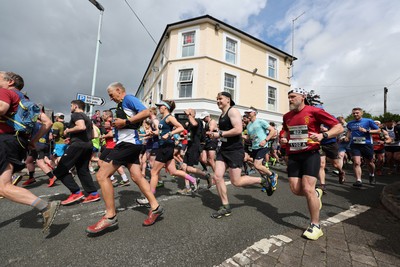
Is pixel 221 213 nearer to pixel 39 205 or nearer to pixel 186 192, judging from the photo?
pixel 186 192

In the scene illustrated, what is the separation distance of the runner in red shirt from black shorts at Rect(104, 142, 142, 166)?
2.11 metres

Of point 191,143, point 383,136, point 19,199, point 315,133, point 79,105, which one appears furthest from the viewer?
point 383,136

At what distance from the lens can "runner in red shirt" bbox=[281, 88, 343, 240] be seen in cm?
248

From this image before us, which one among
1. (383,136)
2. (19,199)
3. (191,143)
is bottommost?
(19,199)

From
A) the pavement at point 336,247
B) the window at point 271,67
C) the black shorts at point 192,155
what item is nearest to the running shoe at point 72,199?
the black shorts at point 192,155

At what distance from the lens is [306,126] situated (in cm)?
261

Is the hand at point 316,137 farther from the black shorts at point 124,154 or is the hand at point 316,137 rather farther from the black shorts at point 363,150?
the black shorts at point 363,150

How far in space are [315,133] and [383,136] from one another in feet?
21.0

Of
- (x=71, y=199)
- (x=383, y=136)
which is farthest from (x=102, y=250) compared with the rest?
(x=383, y=136)

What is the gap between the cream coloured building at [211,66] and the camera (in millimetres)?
14836

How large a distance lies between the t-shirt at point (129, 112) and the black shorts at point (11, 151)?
45.1 inches

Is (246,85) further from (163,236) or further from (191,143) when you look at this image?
(163,236)

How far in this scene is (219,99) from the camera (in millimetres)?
3262

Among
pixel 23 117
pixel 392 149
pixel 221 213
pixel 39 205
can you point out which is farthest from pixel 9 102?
pixel 392 149
